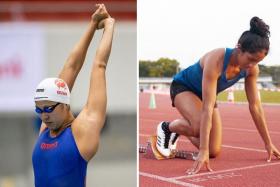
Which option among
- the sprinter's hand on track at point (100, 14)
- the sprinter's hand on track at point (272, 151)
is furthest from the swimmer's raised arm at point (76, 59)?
the sprinter's hand on track at point (272, 151)

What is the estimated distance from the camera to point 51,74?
2855mm

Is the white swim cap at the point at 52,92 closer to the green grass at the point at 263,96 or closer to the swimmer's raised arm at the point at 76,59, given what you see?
the swimmer's raised arm at the point at 76,59

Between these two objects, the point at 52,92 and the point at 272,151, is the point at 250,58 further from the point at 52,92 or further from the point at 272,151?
the point at 52,92

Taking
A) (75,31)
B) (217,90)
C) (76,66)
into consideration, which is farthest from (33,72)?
(217,90)

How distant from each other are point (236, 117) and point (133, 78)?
104 centimetres

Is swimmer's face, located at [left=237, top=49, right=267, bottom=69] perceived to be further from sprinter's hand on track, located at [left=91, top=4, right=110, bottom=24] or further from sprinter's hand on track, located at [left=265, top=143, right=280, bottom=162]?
sprinter's hand on track, located at [left=91, top=4, right=110, bottom=24]

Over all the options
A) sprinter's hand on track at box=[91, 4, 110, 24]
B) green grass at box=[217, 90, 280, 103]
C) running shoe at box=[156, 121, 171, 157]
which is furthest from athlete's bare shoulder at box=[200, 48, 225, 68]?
sprinter's hand on track at box=[91, 4, 110, 24]

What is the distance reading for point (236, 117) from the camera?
5.88 ft

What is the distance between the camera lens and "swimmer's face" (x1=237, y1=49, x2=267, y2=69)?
1.77m

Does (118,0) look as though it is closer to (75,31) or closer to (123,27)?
(123,27)

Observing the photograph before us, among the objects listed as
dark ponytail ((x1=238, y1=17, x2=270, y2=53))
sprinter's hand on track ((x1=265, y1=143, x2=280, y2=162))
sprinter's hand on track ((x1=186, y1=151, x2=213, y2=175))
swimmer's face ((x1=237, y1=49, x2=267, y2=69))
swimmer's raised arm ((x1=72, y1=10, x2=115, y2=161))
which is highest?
dark ponytail ((x1=238, y1=17, x2=270, y2=53))

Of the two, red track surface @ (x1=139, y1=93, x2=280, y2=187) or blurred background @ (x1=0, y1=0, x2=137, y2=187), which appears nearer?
red track surface @ (x1=139, y1=93, x2=280, y2=187)

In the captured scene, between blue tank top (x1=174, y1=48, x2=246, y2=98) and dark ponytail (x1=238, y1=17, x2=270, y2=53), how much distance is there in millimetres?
57

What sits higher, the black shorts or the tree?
the tree
